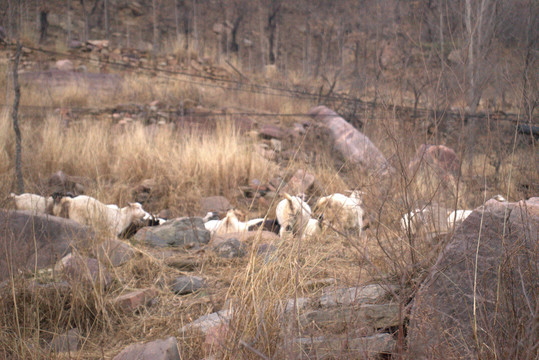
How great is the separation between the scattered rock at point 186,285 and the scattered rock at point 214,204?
7.06 feet

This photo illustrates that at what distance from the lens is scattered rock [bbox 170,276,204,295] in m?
2.44

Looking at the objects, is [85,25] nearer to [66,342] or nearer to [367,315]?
[66,342]

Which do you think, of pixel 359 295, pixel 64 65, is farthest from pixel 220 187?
pixel 64 65

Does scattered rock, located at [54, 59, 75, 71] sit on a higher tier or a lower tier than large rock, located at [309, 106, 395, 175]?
higher

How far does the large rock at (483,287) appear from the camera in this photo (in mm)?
1302

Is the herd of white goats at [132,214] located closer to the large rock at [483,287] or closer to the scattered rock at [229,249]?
the scattered rock at [229,249]

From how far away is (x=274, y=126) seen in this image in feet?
28.1

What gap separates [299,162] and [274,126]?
2456 millimetres

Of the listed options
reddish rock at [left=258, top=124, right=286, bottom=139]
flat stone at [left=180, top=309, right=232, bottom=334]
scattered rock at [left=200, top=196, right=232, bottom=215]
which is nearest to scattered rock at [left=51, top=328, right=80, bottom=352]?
flat stone at [left=180, top=309, right=232, bottom=334]

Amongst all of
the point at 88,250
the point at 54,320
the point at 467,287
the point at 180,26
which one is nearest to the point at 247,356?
the point at 467,287

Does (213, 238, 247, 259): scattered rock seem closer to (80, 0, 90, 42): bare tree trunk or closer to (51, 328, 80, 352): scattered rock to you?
(51, 328, 80, 352): scattered rock

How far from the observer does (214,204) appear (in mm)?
4859

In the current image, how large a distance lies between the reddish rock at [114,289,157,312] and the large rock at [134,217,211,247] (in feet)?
3.27

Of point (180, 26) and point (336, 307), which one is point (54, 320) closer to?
point (336, 307)
